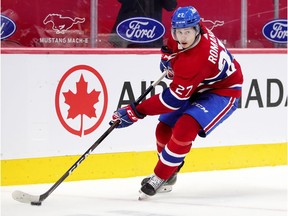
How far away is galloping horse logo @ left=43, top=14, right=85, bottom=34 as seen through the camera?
5531 millimetres

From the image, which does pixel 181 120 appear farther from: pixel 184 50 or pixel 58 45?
pixel 58 45

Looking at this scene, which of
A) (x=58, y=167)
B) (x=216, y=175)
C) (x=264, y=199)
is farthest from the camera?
(x=216, y=175)

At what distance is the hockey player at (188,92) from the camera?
15.0 ft

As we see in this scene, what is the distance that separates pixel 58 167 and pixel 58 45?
0.70m

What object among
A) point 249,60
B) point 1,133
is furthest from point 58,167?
point 249,60

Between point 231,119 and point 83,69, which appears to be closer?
point 83,69

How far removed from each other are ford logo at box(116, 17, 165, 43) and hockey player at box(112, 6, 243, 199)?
91cm

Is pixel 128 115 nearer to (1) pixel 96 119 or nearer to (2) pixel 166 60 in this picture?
(2) pixel 166 60

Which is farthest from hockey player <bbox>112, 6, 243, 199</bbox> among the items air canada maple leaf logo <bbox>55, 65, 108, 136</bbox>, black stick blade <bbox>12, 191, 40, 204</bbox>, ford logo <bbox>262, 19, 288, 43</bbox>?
ford logo <bbox>262, 19, 288, 43</bbox>

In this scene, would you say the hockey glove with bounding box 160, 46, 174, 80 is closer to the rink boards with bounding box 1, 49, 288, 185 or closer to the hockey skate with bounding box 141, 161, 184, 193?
the hockey skate with bounding box 141, 161, 184, 193

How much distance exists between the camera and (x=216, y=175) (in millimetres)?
5699

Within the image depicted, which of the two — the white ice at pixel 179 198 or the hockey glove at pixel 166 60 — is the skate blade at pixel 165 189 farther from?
the hockey glove at pixel 166 60

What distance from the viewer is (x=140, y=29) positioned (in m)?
5.82

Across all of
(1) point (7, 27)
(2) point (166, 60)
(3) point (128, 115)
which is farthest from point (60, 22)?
(3) point (128, 115)
